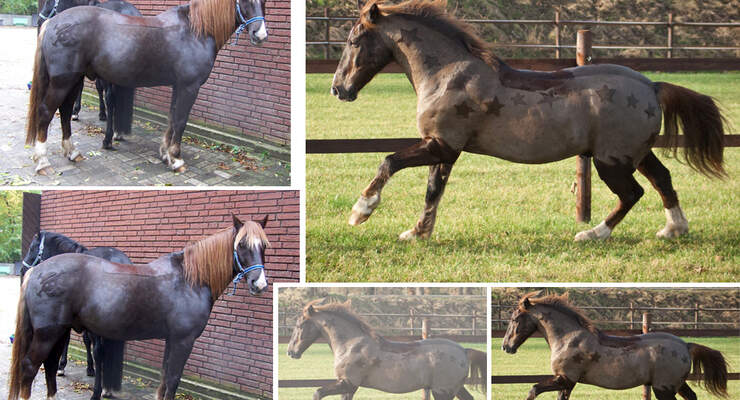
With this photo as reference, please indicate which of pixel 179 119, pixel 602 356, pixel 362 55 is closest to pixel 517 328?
pixel 602 356

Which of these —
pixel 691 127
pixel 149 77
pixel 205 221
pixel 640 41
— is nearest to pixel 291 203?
pixel 205 221

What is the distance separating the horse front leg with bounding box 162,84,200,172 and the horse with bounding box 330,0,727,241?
1.28m

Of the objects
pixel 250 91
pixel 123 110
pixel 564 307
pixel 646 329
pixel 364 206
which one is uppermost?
pixel 250 91

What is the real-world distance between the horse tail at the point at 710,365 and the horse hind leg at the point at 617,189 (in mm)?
1063

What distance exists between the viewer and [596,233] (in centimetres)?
499

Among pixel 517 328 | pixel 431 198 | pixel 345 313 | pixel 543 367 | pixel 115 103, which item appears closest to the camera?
pixel 431 198

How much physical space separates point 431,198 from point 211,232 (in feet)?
6.79

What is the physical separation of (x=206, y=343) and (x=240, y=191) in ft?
4.42

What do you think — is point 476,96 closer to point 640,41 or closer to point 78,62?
point 78,62

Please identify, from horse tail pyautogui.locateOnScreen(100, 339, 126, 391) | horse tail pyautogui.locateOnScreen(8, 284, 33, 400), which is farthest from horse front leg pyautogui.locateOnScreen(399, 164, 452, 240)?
horse tail pyautogui.locateOnScreen(8, 284, 33, 400)

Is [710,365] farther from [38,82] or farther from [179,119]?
[38,82]

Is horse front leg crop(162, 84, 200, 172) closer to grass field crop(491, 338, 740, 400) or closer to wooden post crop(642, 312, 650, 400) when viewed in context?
grass field crop(491, 338, 740, 400)

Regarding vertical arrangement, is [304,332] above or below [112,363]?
above

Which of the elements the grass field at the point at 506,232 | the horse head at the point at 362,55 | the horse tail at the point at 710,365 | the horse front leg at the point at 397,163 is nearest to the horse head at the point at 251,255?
the grass field at the point at 506,232
